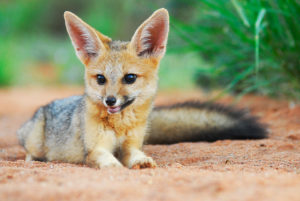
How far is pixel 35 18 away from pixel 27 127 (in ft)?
64.6

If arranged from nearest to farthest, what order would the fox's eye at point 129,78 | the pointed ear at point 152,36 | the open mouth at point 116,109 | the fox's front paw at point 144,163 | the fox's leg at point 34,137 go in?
1. the fox's front paw at point 144,163
2. the open mouth at point 116,109
3. the fox's eye at point 129,78
4. the pointed ear at point 152,36
5. the fox's leg at point 34,137

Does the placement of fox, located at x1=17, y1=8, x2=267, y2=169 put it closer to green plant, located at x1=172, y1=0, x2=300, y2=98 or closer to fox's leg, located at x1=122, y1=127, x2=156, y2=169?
fox's leg, located at x1=122, y1=127, x2=156, y2=169

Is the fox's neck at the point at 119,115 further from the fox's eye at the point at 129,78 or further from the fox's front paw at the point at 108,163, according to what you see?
the fox's front paw at the point at 108,163

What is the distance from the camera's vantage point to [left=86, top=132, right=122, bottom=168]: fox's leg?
10.2ft

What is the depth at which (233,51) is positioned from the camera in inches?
200

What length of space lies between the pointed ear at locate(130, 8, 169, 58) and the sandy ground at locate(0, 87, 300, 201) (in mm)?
1030

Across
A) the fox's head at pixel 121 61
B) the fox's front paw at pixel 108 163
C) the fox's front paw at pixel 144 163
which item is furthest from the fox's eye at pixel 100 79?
the fox's front paw at pixel 144 163

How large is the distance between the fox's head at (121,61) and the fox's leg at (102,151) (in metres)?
0.27

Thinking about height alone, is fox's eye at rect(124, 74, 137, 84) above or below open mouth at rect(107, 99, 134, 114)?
above

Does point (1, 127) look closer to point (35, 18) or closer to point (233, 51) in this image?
point (233, 51)

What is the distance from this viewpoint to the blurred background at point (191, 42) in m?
4.79

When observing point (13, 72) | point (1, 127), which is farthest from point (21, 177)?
point (13, 72)

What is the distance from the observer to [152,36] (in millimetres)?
3811

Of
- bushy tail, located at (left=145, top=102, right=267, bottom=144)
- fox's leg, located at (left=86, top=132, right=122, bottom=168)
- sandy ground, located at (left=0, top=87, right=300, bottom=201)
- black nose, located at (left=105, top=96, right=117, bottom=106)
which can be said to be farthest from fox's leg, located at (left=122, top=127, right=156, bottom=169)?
bushy tail, located at (left=145, top=102, right=267, bottom=144)
